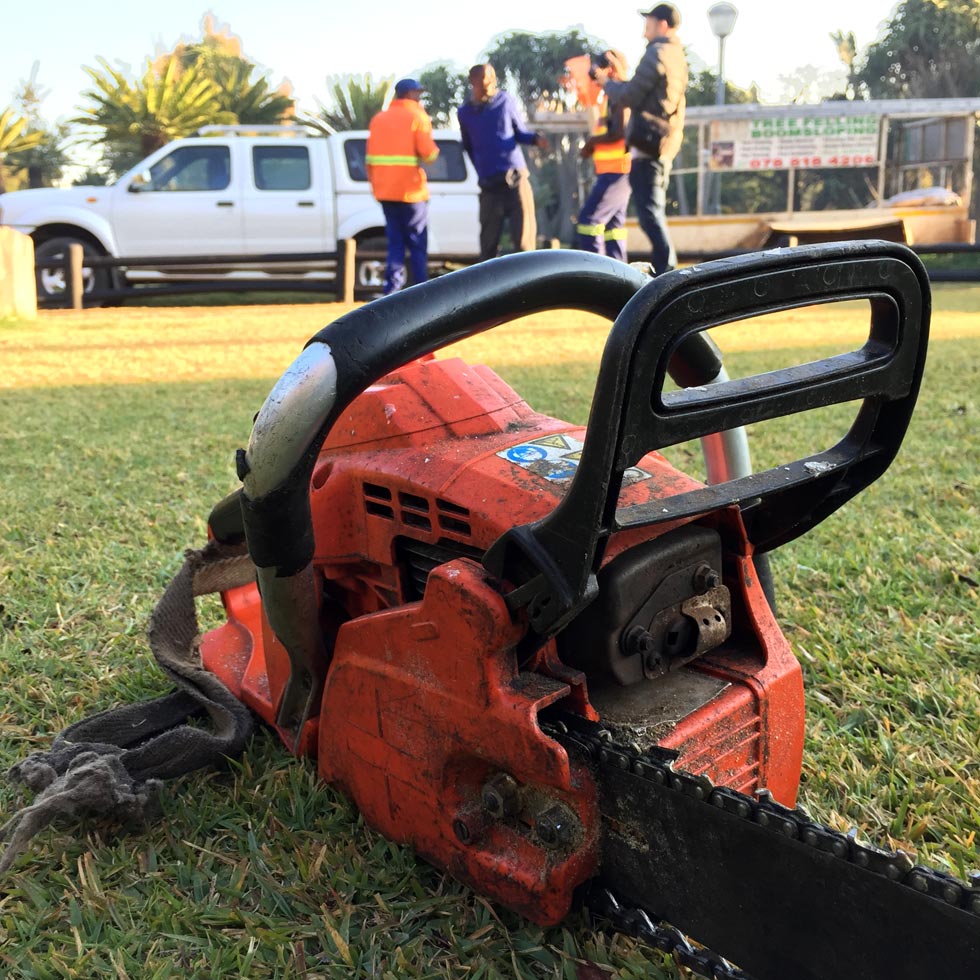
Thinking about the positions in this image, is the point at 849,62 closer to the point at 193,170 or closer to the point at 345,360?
the point at 193,170

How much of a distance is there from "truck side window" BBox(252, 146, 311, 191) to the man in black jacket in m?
6.50

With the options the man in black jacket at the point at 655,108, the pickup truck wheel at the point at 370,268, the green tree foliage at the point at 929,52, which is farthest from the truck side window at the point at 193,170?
the green tree foliage at the point at 929,52

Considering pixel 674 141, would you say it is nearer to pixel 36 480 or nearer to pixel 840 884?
pixel 36 480

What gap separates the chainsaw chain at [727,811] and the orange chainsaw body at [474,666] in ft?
0.15

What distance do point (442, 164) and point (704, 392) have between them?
514 inches

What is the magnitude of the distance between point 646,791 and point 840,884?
0.83 ft

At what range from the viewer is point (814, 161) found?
16484mm

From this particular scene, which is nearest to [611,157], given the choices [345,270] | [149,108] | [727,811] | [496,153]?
[496,153]

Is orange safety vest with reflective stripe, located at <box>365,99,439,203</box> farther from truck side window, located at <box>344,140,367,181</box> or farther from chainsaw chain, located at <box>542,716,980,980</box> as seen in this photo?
chainsaw chain, located at <box>542,716,980,980</box>

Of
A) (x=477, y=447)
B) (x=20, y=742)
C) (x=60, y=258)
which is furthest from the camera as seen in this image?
(x=60, y=258)

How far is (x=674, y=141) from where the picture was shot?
7891mm

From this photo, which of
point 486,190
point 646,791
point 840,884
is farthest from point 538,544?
point 486,190

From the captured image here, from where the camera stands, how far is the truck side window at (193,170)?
42.7ft

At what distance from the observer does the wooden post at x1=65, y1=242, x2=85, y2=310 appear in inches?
455
